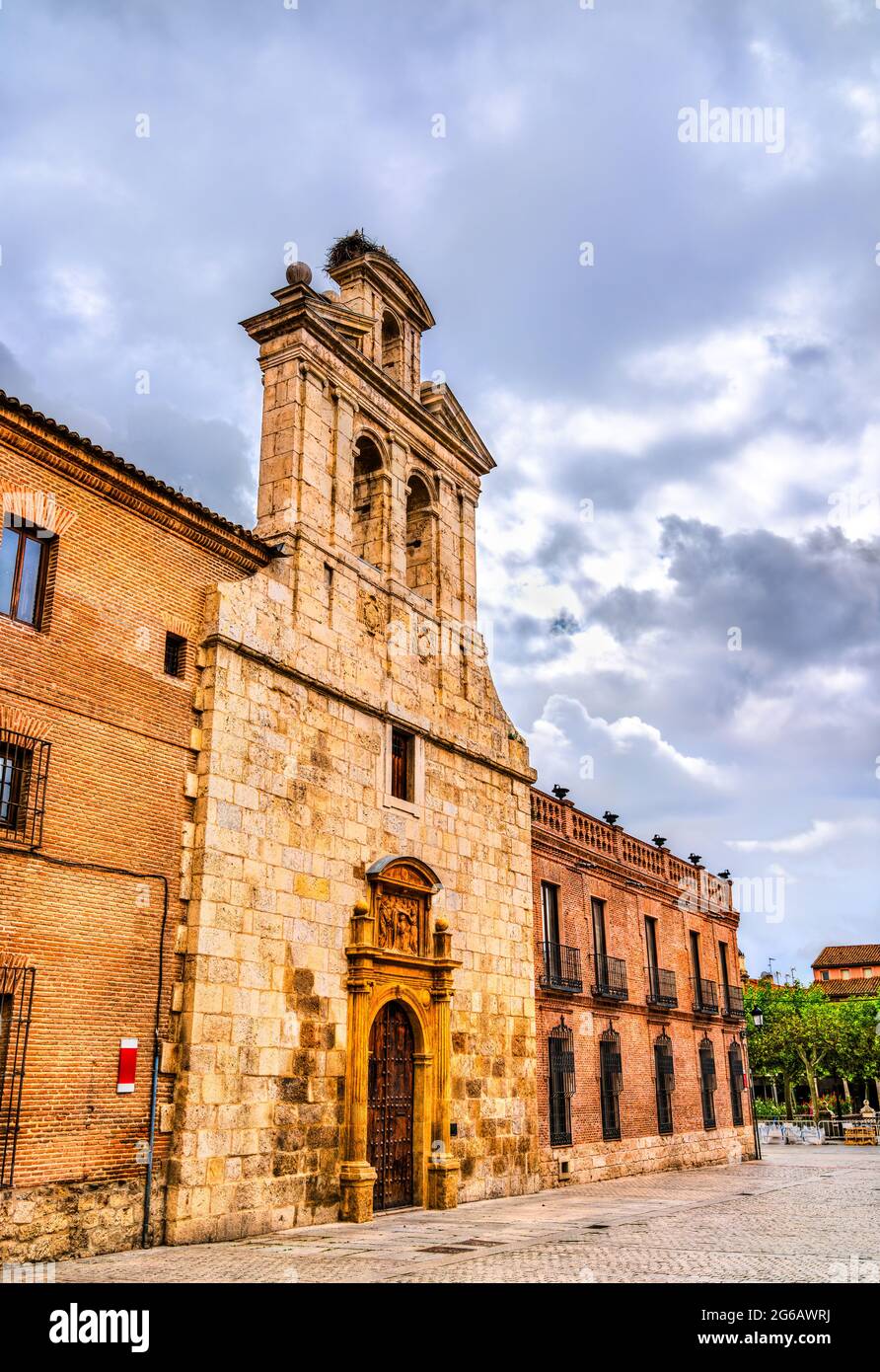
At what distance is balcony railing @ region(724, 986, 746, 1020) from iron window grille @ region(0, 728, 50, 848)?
77.8 ft

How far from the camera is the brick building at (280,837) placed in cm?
1115

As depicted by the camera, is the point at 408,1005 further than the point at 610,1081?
No

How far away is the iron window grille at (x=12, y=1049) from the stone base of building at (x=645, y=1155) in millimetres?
11264

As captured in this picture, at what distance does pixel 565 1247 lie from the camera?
1137 cm

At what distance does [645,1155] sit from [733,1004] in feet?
27.8

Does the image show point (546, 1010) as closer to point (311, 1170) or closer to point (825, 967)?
point (311, 1170)

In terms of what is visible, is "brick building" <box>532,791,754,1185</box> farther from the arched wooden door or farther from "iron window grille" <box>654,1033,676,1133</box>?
the arched wooden door

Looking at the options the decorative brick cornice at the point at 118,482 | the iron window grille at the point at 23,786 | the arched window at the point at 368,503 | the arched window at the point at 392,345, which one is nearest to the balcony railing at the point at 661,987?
the arched window at the point at 368,503

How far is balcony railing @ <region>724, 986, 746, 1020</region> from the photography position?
30.8m

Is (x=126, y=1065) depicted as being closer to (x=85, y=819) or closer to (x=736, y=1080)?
(x=85, y=819)

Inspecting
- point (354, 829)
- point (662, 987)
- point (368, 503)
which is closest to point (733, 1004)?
point (662, 987)

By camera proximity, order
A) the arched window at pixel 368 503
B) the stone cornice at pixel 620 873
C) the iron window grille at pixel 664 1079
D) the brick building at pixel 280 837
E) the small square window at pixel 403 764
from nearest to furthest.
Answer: the brick building at pixel 280 837, the small square window at pixel 403 764, the arched window at pixel 368 503, the stone cornice at pixel 620 873, the iron window grille at pixel 664 1079

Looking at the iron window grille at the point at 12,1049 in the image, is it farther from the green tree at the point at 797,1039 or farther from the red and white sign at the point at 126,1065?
the green tree at the point at 797,1039

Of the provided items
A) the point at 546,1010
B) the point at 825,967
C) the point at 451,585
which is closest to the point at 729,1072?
the point at 546,1010
